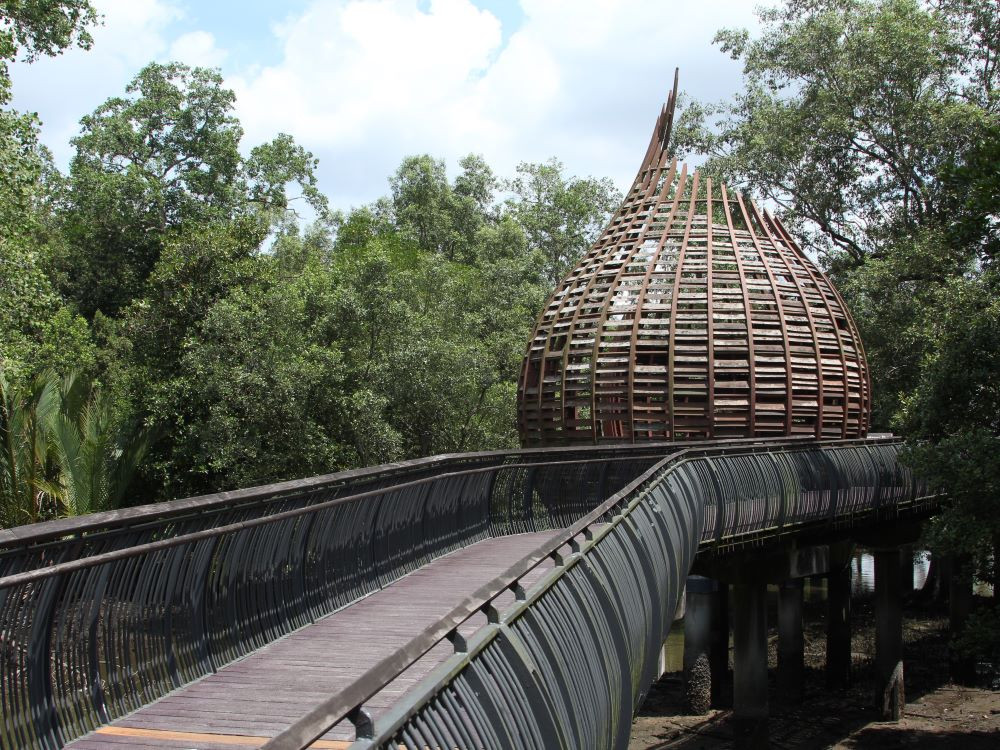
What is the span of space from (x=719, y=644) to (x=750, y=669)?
4703 mm

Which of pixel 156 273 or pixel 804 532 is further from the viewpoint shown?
pixel 156 273

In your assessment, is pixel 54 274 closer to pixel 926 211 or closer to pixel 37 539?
pixel 926 211

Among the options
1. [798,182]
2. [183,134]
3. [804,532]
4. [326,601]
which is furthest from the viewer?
[183,134]

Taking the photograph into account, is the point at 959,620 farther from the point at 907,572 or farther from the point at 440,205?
the point at 440,205

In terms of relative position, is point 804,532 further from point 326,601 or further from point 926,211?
point 926,211

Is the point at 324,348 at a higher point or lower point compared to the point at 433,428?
higher

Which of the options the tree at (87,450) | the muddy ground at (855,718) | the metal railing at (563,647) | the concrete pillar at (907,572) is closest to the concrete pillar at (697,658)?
the muddy ground at (855,718)

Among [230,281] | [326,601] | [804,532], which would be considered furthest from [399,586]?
[230,281]

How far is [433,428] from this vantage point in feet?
70.2

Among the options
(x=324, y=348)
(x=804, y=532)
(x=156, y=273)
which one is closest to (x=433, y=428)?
(x=324, y=348)

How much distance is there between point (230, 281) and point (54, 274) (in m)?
15.5

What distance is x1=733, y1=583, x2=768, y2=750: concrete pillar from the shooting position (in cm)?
1554

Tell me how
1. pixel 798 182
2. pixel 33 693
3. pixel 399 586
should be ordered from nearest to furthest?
pixel 33 693 < pixel 399 586 < pixel 798 182

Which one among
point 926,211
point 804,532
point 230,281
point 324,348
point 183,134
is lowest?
point 804,532
